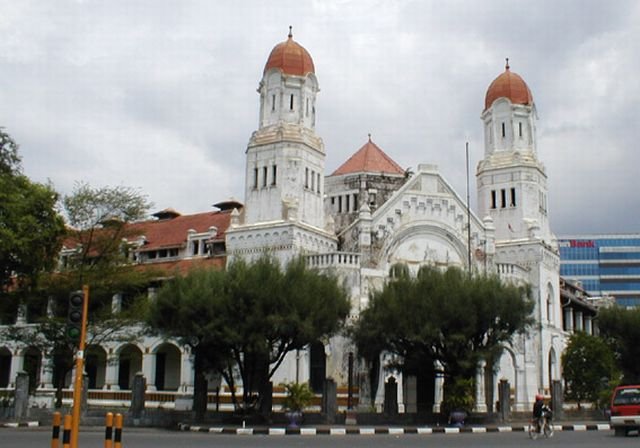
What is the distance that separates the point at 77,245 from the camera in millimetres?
45062

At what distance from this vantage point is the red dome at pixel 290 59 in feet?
165

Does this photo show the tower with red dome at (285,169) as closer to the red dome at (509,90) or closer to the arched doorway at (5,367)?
the red dome at (509,90)

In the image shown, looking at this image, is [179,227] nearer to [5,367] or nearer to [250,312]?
[5,367]

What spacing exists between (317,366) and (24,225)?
1997 centimetres

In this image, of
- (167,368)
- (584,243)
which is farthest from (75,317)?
(584,243)

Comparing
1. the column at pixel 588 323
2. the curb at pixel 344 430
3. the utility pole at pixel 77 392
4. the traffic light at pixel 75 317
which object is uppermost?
the column at pixel 588 323

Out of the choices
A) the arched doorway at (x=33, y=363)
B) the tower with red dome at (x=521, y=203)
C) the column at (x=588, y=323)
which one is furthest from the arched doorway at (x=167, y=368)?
the column at (x=588, y=323)

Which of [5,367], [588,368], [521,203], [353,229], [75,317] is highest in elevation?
[521,203]

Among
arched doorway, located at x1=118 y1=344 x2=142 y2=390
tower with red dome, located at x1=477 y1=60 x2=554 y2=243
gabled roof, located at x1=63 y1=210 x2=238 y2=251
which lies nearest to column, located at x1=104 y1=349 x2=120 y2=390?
arched doorway, located at x1=118 y1=344 x2=142 y2=390

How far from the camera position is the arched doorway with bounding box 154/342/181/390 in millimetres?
54188

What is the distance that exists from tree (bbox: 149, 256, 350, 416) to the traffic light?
16.9 m

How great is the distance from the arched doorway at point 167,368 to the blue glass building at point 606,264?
277ft

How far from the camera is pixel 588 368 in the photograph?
169 feet

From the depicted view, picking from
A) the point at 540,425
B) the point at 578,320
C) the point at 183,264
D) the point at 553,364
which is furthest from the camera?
the point at 578,320
